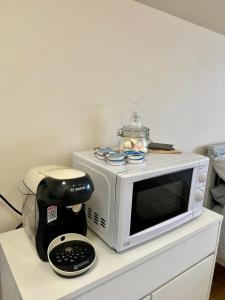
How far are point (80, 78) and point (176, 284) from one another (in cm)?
95

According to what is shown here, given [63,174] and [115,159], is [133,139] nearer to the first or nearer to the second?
[115,159]

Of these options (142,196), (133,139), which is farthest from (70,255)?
(133,139)

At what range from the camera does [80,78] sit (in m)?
1.07

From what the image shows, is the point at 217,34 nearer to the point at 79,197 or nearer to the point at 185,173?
the point at 185,173

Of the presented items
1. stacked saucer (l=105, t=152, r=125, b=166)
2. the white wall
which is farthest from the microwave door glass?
the white wall

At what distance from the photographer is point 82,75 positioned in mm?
1074

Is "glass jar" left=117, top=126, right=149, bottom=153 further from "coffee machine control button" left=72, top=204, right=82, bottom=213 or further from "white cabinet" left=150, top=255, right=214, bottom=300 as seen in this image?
"white cabinet" left=150, top=255, right=214, bottom=300

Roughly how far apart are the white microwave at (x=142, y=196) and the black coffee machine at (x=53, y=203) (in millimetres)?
88

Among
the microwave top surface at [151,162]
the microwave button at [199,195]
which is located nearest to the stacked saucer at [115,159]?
the microwave top surface at [151,162]

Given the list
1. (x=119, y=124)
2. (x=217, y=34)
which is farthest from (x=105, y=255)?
(x=217, y=34)

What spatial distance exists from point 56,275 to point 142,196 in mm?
370

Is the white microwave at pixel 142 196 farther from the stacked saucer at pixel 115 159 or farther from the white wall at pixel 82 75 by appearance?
the white wall at pixel 82 75

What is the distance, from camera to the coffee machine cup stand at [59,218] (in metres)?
0.69

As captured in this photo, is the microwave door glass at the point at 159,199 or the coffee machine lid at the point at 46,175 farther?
the microwave door glass at the point at 159,199
